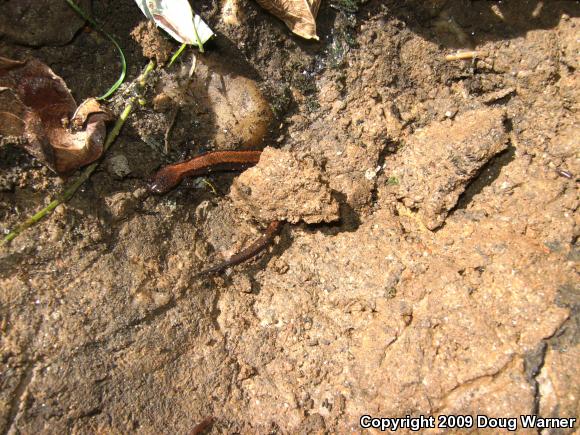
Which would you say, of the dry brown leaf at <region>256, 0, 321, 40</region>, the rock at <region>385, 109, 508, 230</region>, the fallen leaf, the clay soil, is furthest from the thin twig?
the rock at <region>385, 109, 508, 230</region>

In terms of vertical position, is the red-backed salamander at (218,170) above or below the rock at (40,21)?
below

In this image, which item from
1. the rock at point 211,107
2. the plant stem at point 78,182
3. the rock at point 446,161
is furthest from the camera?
the rock at point 211,107

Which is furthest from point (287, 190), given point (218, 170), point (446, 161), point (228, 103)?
point (446, 161)

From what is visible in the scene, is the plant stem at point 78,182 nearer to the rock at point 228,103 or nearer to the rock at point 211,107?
the rock at point 211,107

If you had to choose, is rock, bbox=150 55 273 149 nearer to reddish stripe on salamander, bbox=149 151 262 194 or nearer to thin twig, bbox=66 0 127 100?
reddish stripe on salamander, bbox=149 151 262 194

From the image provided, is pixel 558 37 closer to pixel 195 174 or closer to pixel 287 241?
pixel 287 241

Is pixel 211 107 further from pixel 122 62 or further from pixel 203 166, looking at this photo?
pixel 122 62

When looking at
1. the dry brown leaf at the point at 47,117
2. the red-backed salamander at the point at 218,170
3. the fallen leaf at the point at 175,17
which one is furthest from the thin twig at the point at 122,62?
the red-backed salamander at the point at 218,170
